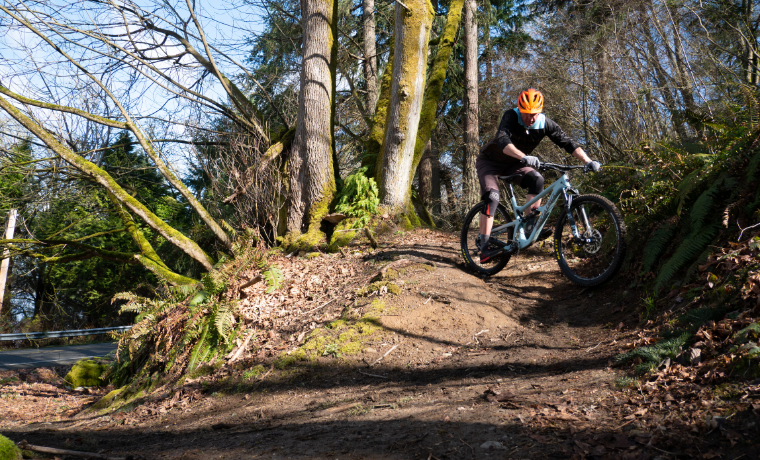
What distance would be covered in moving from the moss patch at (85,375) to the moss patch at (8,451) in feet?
23.3

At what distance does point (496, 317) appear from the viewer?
514 cm

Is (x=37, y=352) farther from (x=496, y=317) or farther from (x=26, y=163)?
(x=496, y=317)

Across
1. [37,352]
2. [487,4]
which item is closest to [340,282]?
[37,352]

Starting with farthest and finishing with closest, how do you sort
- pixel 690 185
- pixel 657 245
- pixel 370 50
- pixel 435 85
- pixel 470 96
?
1. pixel 470 96
2. pixel 370 50
3. pixel 435 85
4. pixel 657 245
5. pixel 690 185

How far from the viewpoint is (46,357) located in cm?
1302

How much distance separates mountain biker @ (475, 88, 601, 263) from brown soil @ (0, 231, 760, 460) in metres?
0.88

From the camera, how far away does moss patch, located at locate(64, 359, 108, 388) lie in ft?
28.8

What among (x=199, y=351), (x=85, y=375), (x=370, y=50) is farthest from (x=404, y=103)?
(x=85, y=375)

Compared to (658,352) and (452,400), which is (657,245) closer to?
(658,352)

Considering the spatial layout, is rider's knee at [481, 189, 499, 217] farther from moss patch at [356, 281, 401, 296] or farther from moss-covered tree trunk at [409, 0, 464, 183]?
moss-covered tree trunk at [409, 0, 464, 183]

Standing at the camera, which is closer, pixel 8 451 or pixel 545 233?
pixel 8 451

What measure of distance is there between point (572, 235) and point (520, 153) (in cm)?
118

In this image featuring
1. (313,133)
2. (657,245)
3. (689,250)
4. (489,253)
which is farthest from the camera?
(313,133)

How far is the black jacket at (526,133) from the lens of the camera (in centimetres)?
568
